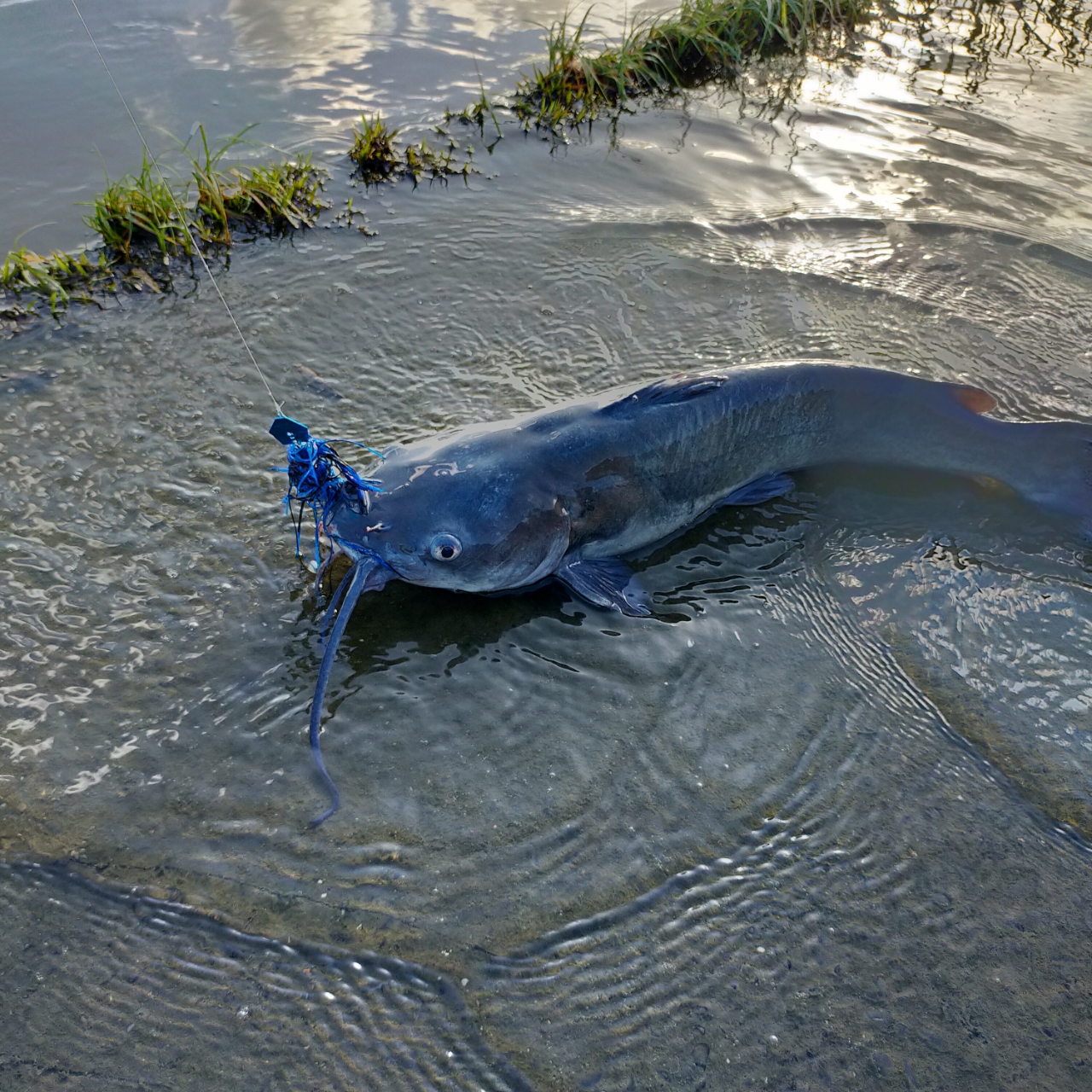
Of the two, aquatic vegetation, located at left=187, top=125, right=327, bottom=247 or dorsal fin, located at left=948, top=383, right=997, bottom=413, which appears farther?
aquatic vegetation, located at left=187, top=125, right=327, bottom=247

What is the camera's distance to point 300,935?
7.18ft

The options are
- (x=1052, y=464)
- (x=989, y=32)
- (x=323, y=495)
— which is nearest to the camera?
(x=323, y=495)

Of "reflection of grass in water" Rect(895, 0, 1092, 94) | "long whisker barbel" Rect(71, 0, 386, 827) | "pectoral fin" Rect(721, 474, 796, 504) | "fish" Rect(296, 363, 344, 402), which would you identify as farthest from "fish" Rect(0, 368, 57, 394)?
"reflection of grass in water" Rect(895, 0, 1092, 94)

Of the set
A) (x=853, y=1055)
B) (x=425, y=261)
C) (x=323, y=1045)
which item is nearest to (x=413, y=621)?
(x=323, y=1045)

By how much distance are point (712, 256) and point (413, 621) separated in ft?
10.3

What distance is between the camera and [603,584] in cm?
310

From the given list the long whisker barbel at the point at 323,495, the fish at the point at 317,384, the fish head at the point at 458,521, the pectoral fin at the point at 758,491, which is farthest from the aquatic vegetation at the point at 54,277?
the pectoral fin at the point at 758,491

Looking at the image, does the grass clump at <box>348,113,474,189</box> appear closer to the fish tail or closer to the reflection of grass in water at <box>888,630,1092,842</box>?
the fish tail

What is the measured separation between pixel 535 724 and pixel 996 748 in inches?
58.2

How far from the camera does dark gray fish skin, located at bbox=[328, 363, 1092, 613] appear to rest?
2.83m

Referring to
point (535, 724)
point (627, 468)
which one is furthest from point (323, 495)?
point (627, 468)

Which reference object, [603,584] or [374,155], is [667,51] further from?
[603,584]

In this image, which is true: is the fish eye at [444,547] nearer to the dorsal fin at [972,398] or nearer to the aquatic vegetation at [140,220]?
the dorsal fin at [972,398]

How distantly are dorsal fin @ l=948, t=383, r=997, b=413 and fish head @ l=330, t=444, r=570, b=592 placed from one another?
1758 millimetres
